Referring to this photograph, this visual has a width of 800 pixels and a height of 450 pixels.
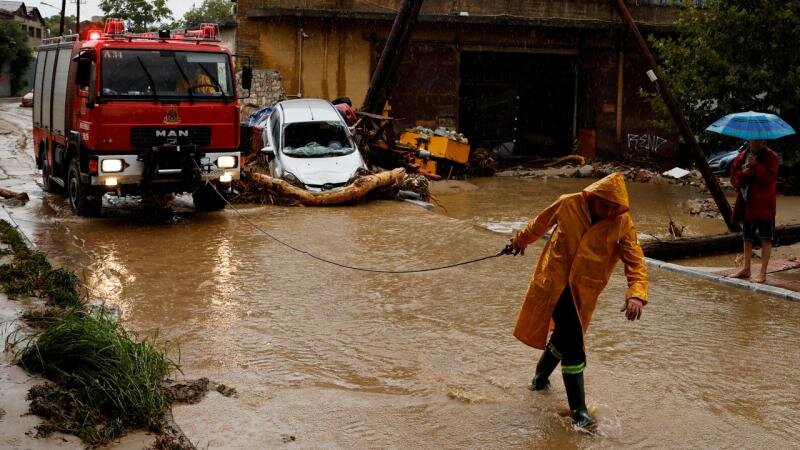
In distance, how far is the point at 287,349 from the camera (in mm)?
6395

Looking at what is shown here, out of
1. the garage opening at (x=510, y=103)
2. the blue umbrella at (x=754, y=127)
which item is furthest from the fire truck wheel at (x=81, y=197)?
the garage opening at (x=510, y=103)

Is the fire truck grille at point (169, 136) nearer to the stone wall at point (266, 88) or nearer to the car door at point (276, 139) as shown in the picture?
the car door at point (276, 139)

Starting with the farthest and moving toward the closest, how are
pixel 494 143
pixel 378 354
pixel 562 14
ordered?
pixel 494 143 < pixel 562 14 < pixel 378 354

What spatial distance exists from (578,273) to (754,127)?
4746mm

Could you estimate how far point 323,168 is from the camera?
583 inches

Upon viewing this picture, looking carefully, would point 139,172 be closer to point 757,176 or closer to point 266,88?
point 757,176

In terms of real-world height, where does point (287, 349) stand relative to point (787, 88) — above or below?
below

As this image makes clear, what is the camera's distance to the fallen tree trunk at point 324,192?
46.1 ft

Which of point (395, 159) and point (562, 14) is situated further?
point (562, 14)

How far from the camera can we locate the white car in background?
1459 centimetres

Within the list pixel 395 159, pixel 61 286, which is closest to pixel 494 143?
A: pixel 395 159

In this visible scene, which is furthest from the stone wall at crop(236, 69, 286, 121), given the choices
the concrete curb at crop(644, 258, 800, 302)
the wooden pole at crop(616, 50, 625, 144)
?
the concrete curb at crop(644, 258, 800, 302)

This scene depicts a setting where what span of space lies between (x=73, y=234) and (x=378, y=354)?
259 inches

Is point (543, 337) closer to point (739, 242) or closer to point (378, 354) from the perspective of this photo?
point (378, 354)
